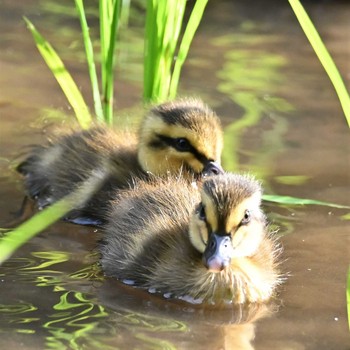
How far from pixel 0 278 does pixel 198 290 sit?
64 centimetres

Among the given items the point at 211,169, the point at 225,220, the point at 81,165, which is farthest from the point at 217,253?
the point at 81,165

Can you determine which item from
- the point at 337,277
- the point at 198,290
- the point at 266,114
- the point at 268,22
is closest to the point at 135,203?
the point at 198,290

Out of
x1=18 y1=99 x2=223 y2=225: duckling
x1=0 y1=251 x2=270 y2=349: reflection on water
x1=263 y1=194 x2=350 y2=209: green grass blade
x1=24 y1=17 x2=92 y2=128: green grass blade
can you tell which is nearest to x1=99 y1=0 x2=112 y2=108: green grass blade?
x1=24 y1=17 x2=92 y2=128: green grass blade

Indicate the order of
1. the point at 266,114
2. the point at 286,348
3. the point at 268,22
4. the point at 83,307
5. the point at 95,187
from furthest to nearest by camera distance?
1. the point at 268,22
2. the point at 266,114
3. the point at 95,187
4. the point at 83,307
5. the point at 286,348

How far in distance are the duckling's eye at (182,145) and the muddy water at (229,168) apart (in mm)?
455

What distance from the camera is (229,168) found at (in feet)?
16.4

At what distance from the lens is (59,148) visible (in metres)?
4.85

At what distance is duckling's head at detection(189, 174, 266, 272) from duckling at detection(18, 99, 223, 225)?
559mm

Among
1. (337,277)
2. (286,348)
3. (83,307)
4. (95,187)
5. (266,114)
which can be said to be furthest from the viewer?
(266,114)

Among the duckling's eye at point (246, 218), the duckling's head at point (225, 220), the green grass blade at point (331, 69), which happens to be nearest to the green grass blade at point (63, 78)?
the duckling's head at point (225, 220)

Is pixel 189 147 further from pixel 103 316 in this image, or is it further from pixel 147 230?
pixel 103 316

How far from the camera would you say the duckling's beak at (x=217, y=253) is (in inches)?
144

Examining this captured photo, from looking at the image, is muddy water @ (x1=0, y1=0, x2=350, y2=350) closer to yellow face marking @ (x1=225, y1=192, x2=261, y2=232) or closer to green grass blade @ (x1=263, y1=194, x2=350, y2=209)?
green grass blade @ (x1=263, y1=194, x2=350, y2=209)

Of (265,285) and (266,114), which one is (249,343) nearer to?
(265,285)
